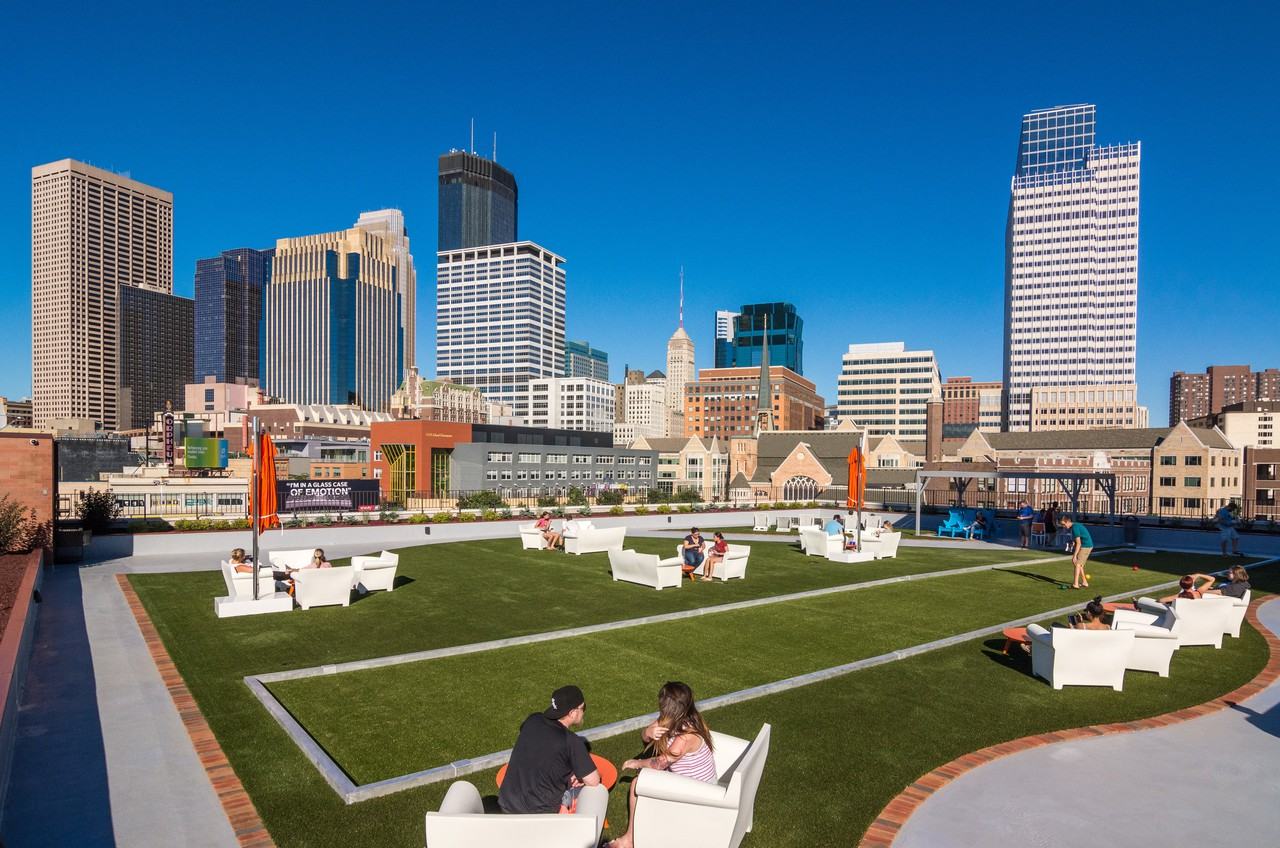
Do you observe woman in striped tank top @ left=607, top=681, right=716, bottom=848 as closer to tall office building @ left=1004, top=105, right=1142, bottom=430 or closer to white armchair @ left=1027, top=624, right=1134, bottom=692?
white armchair @ left=1027, top=624, right=1134, bottom=692

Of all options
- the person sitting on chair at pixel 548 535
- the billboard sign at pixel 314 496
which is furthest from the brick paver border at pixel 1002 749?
the billboard sign at pixel 314 496

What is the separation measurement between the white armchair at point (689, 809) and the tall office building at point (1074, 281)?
142 meters

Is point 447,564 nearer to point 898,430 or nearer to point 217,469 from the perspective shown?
point 217,469

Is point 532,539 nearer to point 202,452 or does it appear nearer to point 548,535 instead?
point 548,535

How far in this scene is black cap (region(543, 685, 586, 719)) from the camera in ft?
15.5

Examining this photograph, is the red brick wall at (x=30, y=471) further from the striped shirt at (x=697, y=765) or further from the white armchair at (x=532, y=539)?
the striped shirt at (x=697, y=765)

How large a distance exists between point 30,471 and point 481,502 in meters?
16.9

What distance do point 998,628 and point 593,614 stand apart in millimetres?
6161

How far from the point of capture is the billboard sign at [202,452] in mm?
81688

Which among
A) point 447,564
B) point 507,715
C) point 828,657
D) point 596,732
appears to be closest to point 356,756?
point 507,715

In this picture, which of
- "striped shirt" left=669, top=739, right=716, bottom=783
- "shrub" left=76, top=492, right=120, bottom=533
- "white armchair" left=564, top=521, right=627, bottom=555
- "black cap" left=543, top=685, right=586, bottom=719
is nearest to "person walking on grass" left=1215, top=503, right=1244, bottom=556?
"white armchair" left=564, top=521, right=627, bottom=555

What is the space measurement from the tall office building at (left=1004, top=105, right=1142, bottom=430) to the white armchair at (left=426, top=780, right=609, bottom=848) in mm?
142643

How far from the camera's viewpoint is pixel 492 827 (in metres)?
3.99

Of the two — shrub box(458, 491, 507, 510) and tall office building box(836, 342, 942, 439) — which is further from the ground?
tall office building box(836, 342, 942, 439)
